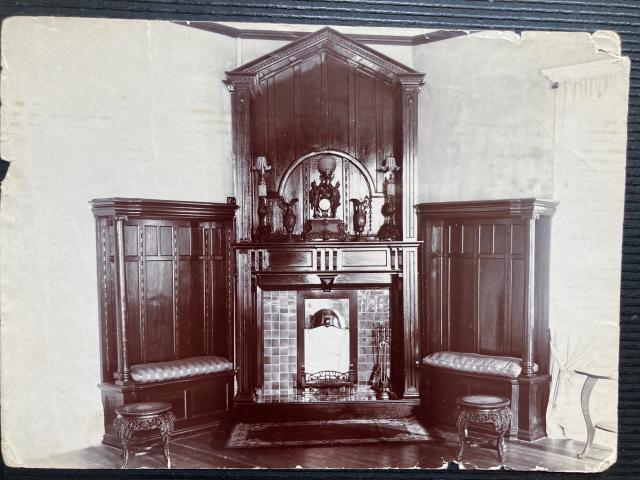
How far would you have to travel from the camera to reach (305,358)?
336 centimetres

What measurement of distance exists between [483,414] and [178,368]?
176cm

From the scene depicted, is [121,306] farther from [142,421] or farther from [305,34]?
[305,34]

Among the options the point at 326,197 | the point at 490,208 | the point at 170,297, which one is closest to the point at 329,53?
the point at 326,197

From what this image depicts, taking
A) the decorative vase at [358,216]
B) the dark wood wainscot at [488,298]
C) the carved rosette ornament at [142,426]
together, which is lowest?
the carved rosette ornament at [142,426]

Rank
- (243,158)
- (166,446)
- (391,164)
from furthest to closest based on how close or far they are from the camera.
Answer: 1. (391,164)
2. (243,158)
3. (166,446)

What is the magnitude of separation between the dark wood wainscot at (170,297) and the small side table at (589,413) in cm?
199

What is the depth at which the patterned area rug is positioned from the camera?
286cm

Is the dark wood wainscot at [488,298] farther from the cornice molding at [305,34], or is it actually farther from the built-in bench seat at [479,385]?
the cornice molding at [305,34]

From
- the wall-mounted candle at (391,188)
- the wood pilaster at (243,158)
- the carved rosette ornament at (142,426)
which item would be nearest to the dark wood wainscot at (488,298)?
the wall-mounted candle at (391,188)

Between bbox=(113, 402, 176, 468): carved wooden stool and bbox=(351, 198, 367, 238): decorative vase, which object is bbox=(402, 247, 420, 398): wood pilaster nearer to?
bbox=(351, 198, 367, 238): decorative vase

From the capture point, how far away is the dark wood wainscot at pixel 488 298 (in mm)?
2842

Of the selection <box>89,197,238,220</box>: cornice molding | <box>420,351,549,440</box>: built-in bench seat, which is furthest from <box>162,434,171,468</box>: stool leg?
<box>420,351,549,440</box>: built-in bench seat

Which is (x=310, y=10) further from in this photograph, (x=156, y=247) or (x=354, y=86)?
(x=156, y=247)

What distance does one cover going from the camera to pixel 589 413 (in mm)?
2580
